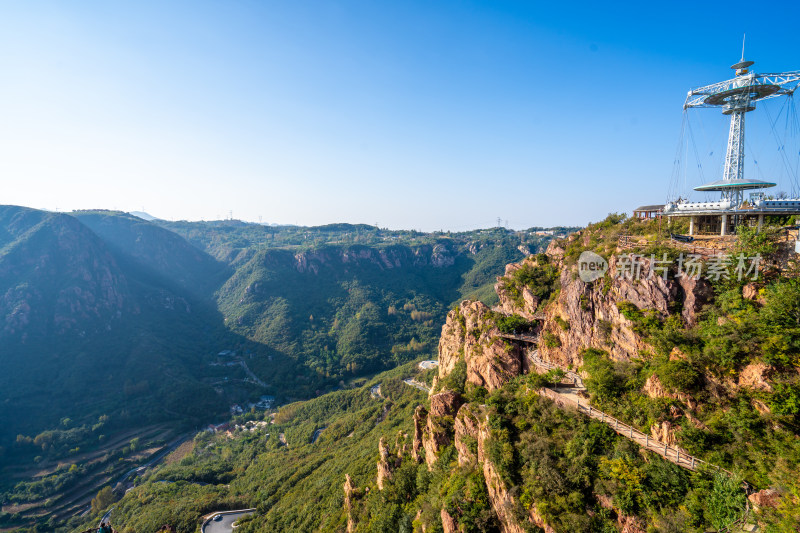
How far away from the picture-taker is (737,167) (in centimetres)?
2705

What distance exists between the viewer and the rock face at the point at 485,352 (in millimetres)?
34250

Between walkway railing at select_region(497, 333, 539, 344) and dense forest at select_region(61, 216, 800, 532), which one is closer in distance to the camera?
dense forest at select_region(61, 216, 800, 532)

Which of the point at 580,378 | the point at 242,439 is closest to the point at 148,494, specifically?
the point at 242,439

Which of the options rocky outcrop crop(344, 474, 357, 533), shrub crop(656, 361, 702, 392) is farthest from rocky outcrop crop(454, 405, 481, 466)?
rocky outcrop crop(344, 474, 357, 533)

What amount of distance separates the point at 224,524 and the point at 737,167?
9060 centimetres

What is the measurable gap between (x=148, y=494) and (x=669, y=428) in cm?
10432

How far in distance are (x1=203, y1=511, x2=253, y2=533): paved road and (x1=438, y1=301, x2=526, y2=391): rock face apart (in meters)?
53.0

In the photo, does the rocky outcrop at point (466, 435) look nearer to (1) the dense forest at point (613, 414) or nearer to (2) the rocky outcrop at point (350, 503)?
(1) the dense forest at point (613, 414)

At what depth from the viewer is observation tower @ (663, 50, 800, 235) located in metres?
25.3

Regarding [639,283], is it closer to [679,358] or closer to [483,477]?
[679,358]

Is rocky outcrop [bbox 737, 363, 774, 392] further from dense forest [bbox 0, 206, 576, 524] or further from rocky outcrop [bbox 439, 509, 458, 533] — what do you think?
dense forest [bbox 0, 206, 576, 524]

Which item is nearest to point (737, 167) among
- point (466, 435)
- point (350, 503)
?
point (466, 435)

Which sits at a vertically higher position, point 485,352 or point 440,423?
point 485,352

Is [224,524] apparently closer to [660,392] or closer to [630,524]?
[630,524]
